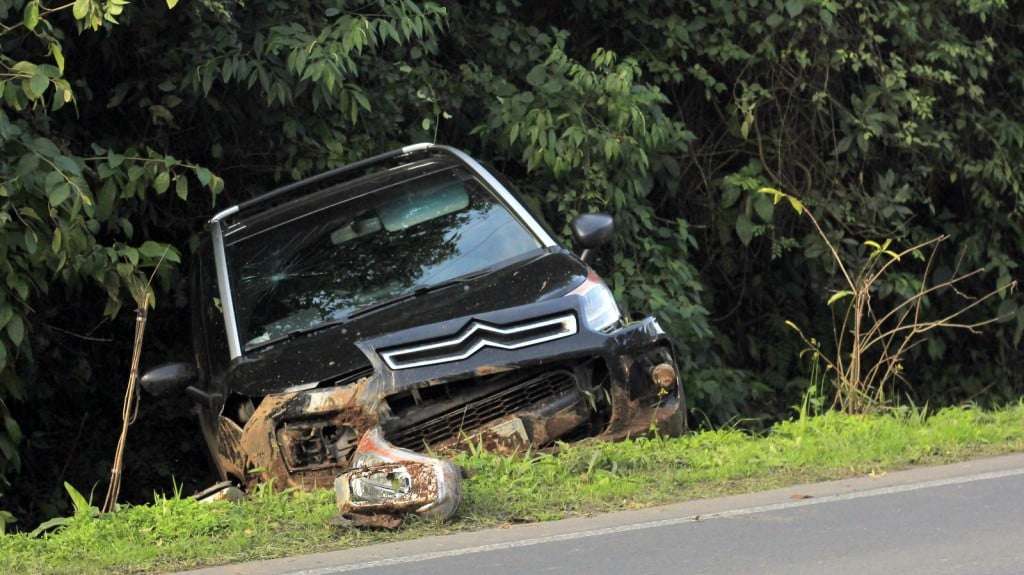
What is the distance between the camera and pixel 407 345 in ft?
20.9

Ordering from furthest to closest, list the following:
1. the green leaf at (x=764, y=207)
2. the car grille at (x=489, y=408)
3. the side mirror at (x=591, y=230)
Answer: the green leaf at (x=764, y=207) → the side mirror at (x=591, y=230) → the car grille at (x=489, y=408)

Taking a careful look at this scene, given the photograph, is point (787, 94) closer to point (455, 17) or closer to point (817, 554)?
point (455, 17)

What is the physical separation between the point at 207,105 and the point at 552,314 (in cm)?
398

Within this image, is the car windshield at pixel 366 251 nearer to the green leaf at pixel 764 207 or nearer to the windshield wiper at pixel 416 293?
the windshield wiper at pixel 416 293

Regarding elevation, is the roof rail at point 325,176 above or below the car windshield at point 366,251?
above

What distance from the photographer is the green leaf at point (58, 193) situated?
698 cm

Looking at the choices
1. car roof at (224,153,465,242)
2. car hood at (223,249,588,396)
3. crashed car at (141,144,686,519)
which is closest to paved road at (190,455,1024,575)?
crashed car at (141,144,686,519)

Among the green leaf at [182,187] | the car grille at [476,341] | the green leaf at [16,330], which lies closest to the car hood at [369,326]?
the car grille at [476,341]

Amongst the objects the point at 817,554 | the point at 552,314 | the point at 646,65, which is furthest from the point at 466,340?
the point at 646,65

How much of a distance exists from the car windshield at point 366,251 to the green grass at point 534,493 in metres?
1.19

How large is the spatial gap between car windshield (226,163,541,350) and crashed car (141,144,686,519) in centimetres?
1

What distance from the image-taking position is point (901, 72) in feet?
35.7

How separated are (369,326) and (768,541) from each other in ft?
7.57

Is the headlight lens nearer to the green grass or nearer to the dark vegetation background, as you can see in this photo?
the green grass
